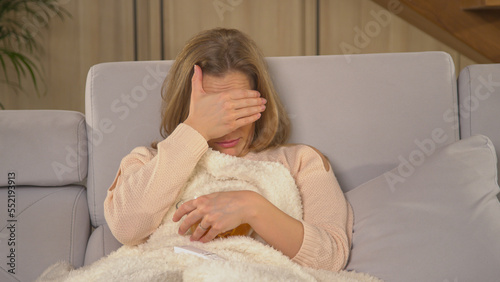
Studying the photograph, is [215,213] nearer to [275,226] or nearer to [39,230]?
[275,226]

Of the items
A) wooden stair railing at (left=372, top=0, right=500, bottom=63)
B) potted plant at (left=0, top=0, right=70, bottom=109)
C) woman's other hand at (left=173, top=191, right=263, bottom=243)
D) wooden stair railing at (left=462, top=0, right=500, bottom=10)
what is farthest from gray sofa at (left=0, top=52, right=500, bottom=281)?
potted plant at (left=0, top=0, right=70, bottom=109)

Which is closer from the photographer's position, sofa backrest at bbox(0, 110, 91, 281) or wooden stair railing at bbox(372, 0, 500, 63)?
sofa backrest at bbox(0, 110, 91, 281)

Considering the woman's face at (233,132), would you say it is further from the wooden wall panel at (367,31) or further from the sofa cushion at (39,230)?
the wooden wall panel at (367,31)

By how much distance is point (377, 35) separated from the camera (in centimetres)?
311

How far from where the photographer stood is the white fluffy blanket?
721 mm

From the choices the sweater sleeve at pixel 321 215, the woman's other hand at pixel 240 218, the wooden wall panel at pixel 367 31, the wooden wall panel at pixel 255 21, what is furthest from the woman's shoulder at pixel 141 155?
the wooden wall panel at pixel 367 31

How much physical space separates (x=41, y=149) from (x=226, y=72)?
1.73 feet

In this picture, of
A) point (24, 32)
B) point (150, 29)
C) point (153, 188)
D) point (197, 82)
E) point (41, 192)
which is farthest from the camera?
point (150, 29)

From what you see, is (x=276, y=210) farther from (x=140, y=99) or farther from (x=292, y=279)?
(x=140, y=99)

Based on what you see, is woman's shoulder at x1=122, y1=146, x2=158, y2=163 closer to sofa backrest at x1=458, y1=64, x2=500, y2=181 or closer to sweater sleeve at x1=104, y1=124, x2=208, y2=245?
sweater sleeve at x1=104, y1=124, x2=208, y2=245

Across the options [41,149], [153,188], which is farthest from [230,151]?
[41,149]

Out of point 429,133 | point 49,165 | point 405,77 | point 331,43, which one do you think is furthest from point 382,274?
point 331,43

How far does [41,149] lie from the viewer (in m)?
1.23

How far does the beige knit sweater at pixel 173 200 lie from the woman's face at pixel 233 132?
13cm
